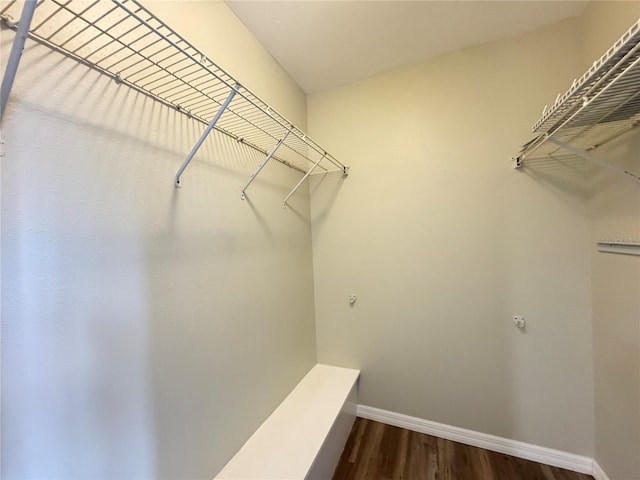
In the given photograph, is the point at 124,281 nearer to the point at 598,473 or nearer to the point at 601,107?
the point at 601,107

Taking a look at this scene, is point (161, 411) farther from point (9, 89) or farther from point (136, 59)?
point (136, 59)

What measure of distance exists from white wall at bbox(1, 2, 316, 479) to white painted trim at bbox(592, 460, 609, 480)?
6.08 ft

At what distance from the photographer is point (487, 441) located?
5.35ft

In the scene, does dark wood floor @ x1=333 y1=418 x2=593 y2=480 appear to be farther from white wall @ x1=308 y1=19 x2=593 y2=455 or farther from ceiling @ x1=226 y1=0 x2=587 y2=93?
ceiling @ x1=226 y1=0 x2=587 y2=93

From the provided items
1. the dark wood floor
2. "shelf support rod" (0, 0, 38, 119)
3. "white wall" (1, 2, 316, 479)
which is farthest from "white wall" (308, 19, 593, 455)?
"shelf support rod" (0, 0, 38, 119)

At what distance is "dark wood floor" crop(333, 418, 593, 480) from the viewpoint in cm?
146

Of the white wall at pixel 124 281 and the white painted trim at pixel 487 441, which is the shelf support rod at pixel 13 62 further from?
the white painted trim at pixel 487 441

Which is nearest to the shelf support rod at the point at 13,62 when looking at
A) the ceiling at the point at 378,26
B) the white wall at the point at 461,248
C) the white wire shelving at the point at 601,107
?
the ceiling at the point at 378,26

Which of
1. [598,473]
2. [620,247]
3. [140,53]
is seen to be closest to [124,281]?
[140,53]

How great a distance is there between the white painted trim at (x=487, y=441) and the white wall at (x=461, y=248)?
0.04 metres

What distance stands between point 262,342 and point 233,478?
0.58 m

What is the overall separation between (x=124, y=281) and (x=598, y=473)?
250cm

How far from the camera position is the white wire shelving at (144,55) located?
0.63 metres

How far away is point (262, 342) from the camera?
144 cm
